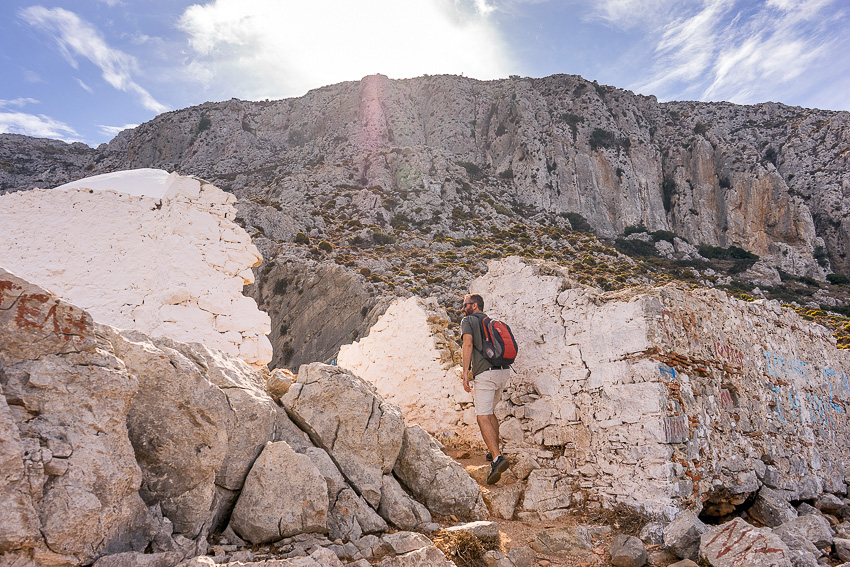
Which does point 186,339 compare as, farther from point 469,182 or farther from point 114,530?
point 469,182

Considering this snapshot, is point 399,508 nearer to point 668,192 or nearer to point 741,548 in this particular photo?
point 741,548

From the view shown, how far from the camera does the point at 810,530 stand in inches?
200

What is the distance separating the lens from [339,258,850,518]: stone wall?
5418 millimetres

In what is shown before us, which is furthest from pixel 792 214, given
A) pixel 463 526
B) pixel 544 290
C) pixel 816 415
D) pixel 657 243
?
pixel 463 526

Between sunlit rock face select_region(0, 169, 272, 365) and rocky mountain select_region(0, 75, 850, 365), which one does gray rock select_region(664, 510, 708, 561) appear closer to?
sunlit rock face select_region(0, 169, 272, 365)

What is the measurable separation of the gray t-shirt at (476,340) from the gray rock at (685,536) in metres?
2.55

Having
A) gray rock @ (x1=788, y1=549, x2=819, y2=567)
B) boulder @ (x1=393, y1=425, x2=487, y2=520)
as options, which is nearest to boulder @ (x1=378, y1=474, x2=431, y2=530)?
boulder @ (x1=393, y1=425, x2=487, y2=520)

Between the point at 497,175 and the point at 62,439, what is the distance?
54.2 m

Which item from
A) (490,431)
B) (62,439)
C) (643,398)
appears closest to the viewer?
(62,439)

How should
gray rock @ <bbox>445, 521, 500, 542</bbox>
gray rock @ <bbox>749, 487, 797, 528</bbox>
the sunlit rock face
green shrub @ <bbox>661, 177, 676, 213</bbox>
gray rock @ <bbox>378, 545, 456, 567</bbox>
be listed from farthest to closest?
green shrub @ <bbox>661, 177, 676, 213</bbox> < gray rock @ <bbox>749, 487, 797, 528</bbox> < the sunlit rock face < gray rock @ <bbox>445, 521, 500, 542</bbox> < gray rock @ <bbox>378, 545, 456, 567</bbox>

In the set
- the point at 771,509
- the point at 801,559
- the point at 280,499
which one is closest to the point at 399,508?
the point at 280,499

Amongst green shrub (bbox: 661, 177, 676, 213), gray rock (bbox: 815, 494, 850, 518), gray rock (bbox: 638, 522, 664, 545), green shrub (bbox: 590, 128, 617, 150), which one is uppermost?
green shrub (bbox: 590, 128, 617, 150)

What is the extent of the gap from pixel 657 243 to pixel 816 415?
38.6 metres

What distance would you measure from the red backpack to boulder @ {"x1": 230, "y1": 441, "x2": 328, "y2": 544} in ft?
9.73
